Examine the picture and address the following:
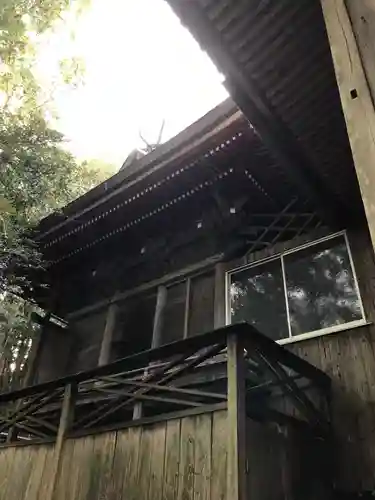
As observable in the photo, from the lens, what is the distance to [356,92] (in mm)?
1671

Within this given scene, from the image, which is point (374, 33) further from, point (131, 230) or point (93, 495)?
point (131, 230)

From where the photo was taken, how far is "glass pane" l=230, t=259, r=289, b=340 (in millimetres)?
5250

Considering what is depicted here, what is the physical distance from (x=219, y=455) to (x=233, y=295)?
2733 mm

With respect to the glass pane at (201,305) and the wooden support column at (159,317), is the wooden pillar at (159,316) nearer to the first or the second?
the wooden support column at (159,317)

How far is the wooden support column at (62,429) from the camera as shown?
4.20m

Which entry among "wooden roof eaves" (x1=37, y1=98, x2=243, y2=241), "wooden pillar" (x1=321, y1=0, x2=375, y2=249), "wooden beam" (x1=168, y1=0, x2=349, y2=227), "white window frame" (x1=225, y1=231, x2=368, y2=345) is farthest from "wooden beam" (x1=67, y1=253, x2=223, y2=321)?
"wooden pillar" (x1=321, y1=0, x2=375, y2=249)

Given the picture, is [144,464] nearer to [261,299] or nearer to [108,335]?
[261,299]

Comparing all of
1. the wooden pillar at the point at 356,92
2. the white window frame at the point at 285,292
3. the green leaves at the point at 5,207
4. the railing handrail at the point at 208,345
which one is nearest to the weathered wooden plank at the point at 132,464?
the railing handrail at the point at 208,345

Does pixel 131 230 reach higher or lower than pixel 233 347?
higher

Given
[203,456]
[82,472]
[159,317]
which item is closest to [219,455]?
[203,456]

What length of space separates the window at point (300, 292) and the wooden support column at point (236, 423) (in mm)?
1657

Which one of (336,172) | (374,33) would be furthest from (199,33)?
(336,172)

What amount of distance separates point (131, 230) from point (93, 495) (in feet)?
12.4

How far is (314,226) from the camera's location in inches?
221
